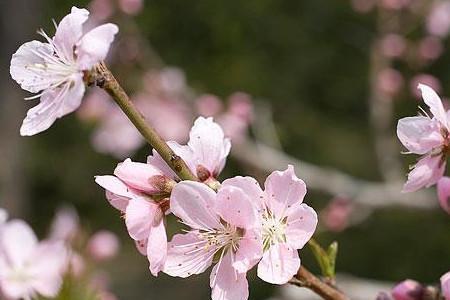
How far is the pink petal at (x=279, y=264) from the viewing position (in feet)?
2.20

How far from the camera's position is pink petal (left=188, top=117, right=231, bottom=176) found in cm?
73

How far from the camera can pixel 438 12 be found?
2543mm

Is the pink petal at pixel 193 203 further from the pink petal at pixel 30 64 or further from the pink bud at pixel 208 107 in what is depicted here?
the pink bud at pixel 208 107

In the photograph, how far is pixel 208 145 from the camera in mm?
745

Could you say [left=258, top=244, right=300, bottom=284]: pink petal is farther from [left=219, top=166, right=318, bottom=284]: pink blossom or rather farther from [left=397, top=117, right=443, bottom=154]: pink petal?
[left=397, top=117, right=443, bottom=154]: pink petal

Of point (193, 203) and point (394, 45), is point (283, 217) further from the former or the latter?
point (394, 45)

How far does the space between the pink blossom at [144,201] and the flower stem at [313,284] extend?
0.12 metres

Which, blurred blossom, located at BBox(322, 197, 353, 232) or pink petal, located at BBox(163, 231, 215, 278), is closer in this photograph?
pink petal, located at BBox(163, 231, 215, 278)

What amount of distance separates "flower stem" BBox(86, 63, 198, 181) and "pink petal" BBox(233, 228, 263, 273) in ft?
0.28

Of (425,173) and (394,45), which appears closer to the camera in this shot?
(425,173)

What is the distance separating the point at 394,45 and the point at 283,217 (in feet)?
5.81

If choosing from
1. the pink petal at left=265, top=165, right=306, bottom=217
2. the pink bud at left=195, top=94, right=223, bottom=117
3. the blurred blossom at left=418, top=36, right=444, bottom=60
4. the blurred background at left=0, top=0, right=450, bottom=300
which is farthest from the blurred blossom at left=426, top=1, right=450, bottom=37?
the pink petal at left=265, top=165, right=306, bottom=217

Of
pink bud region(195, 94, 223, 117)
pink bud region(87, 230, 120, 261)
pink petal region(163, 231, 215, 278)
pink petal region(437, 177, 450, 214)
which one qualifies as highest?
pink petal region(163, 231, 215, 278)

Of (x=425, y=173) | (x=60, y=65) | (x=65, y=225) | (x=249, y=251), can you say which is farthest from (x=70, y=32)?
(x=65, y=225)
